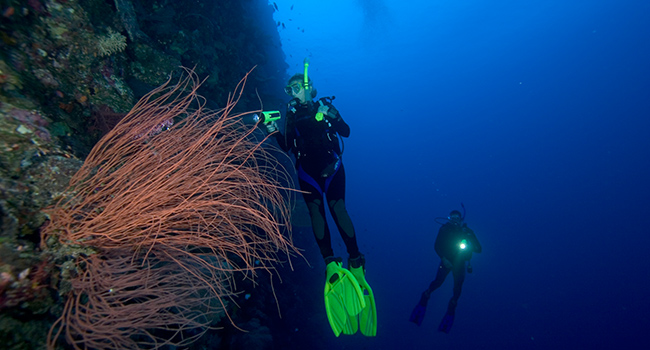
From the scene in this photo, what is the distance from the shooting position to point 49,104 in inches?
99.0

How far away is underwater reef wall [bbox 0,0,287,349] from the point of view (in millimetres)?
1534

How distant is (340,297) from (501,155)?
A: 10687cm

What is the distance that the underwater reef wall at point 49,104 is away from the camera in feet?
5.03

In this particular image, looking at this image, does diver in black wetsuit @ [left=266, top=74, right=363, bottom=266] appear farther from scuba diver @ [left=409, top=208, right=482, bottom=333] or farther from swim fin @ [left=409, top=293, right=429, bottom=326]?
swim fin @ [left=409, top=293, right=429, bottom=326]

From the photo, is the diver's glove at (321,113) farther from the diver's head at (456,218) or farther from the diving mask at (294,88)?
the diver's head at (456,218)

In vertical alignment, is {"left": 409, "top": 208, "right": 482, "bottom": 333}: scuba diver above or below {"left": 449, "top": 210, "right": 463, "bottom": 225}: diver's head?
below

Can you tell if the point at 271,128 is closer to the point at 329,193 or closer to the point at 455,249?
the point at 329,193

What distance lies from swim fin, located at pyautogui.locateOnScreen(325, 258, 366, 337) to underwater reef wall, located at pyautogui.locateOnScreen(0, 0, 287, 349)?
10.3ft

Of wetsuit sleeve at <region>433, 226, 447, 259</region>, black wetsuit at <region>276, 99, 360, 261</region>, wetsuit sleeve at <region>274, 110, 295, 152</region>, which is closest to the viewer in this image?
black wetsuit at <region>276, 99, 360, 261</region>

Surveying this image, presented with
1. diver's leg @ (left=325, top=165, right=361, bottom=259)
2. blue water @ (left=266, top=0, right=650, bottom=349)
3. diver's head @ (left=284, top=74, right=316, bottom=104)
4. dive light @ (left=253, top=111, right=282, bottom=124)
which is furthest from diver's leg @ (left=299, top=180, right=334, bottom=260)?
blue water @ (left=266, top=0, right=650, bottom=349)

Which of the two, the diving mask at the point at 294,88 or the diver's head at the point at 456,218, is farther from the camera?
the diver's head at the point at 456,218

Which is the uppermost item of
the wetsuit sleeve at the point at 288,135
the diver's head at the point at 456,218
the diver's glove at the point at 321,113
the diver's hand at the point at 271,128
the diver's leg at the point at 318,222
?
the diver's head at the point at 456,218

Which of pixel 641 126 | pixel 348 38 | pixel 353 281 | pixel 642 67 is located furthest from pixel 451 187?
pixel 353 281

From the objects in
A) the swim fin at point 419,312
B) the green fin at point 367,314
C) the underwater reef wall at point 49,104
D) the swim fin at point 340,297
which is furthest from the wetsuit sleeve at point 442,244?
the underwater reef wall at point 49,104
